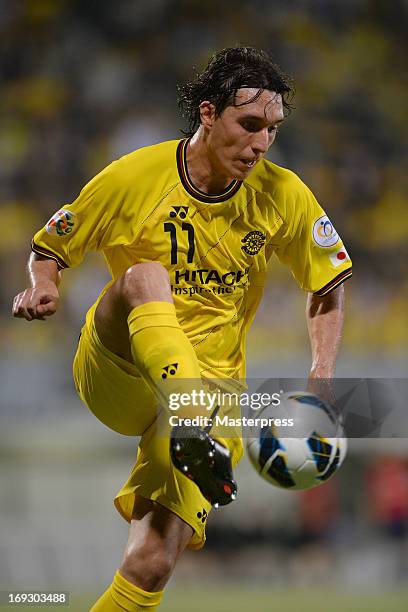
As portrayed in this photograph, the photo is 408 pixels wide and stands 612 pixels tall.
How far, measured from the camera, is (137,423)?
310 centimetres

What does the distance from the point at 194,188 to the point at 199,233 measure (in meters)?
0.15

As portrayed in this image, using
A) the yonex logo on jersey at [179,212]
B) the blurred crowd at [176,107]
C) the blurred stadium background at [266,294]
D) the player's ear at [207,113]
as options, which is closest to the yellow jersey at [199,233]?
the yonex logo on jersey at [179,212]

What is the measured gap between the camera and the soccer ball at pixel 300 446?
265 centimetres

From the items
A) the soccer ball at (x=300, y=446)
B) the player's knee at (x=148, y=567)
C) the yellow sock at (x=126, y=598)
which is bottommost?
the yellow sock at (x=126, y=598)

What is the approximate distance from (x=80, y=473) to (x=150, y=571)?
4.23m

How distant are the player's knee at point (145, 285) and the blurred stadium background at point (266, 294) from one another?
293 centimetres

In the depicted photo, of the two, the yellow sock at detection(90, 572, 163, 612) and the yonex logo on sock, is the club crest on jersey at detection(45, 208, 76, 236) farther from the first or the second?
the yellow sock at detection(90, 572, 163, 612)

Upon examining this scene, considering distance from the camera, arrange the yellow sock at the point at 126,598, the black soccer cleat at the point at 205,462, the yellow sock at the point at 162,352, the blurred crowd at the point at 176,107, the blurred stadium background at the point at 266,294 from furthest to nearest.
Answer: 1. the blurred crowd at the point at 176,107
2. the blurred stadium background at the point at 266,294
3. the yellow sock at the point at 126,598
4. the yellow sock at the point at 162,352
5. the black soccer cleat at the point at 205,462

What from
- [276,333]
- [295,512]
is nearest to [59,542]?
[295,512]

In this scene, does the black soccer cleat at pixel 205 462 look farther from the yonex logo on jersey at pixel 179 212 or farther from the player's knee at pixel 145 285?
the yonex logo on jersey at pixel 179 212

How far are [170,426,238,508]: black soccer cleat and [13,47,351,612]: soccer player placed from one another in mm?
369

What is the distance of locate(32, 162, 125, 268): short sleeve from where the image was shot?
9.90 feet

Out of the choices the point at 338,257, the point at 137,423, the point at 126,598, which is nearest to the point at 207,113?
the point at 338,257

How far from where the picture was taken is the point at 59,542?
6742 mm
